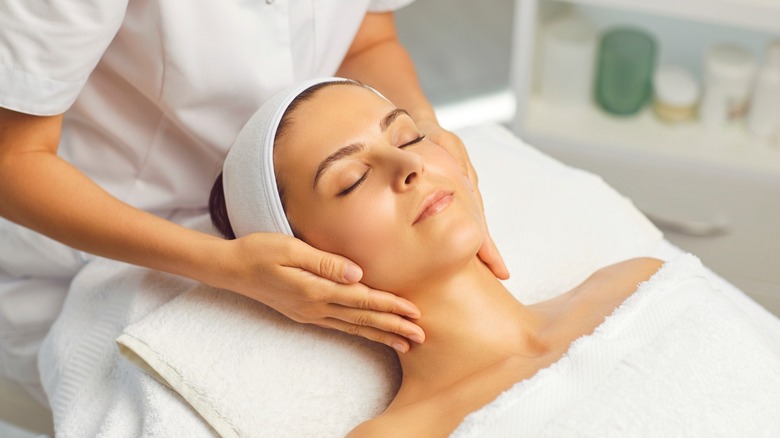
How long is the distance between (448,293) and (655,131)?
124 cm

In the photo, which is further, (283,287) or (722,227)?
(722,227)

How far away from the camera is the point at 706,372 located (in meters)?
1.13

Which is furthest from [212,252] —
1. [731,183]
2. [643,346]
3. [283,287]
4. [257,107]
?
[731,183]

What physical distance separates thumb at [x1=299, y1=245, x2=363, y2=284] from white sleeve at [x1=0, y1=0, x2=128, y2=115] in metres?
0.37

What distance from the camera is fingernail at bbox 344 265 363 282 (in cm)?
114

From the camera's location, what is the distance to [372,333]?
1219 mm

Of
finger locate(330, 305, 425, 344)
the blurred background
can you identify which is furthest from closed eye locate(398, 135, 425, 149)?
the blurred background

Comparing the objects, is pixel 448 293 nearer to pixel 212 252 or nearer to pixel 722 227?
pixel 212 252

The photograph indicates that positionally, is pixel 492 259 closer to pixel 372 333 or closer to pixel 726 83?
pixel 372 333

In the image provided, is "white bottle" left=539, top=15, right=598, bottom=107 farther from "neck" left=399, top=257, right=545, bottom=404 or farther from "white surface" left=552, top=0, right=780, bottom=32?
"neck" left=399, top=257, right=545, bottom=404

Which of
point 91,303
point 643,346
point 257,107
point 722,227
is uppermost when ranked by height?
point 257,107

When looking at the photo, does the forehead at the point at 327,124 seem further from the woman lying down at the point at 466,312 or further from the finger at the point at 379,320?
the finger at the point at 379,320

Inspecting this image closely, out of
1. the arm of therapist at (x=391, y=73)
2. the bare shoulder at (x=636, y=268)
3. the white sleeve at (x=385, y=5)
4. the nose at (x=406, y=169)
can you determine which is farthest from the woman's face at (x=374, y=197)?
the white sleeve at (x=385, y=5)

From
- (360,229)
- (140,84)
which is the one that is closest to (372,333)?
(360,229)
